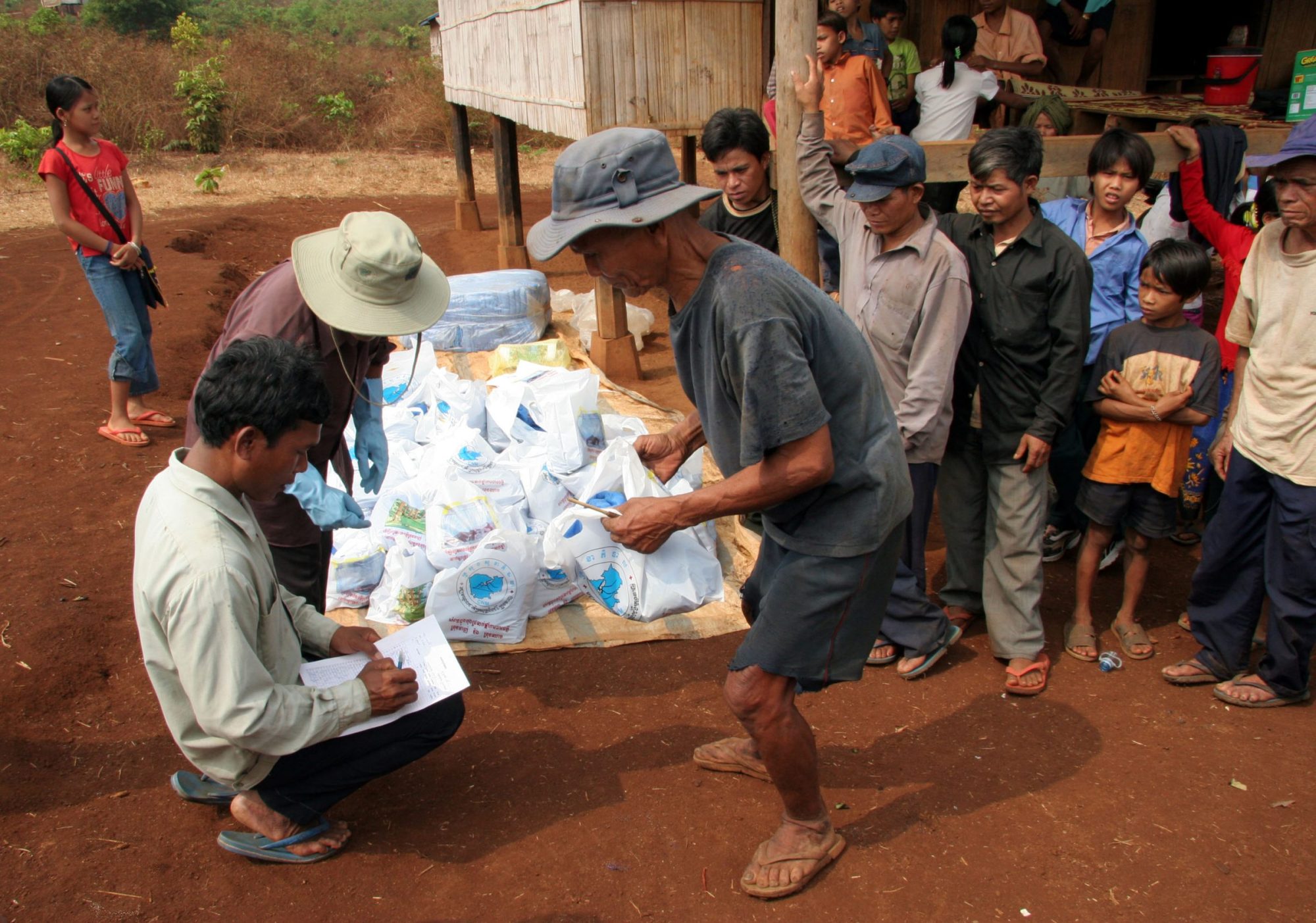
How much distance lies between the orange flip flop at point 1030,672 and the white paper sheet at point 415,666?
205cm

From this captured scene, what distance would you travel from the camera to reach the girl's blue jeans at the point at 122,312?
540 centimetres

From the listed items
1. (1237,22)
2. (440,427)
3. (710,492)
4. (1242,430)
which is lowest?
(440,427)

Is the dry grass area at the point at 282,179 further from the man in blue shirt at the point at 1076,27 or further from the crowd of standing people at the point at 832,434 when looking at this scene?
the man in blue shirt at the point at 1076,27

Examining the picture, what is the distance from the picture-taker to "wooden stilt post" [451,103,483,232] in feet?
39.9

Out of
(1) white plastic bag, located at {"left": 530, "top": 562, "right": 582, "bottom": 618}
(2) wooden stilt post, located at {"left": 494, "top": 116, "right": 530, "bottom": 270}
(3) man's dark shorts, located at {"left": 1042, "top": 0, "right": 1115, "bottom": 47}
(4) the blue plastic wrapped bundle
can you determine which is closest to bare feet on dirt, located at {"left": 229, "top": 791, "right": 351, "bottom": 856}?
(1) white plastic bag, located at {"left": 530, "top": 562, "right": 582, "bottom": 618}

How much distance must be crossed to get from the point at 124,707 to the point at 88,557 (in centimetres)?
129

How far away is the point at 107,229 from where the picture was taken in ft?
17.6

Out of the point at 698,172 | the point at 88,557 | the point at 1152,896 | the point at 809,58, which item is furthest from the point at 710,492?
the point at 698,172

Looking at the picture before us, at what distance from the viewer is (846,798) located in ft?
9.59

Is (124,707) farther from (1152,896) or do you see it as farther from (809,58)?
(809,58)

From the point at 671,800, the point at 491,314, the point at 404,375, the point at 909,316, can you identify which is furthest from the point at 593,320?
the point at 671,800

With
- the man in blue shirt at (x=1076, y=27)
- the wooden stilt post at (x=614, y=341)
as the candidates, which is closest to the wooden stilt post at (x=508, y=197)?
the wooden stilt post at (x=614, y=341)

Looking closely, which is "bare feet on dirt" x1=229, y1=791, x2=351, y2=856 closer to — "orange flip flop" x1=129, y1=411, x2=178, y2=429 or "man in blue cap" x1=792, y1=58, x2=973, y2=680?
"man in blue cap" x1=792, y1=58, x2=973, y2=680

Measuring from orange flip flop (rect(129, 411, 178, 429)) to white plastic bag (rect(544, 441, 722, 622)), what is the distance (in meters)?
3.29
